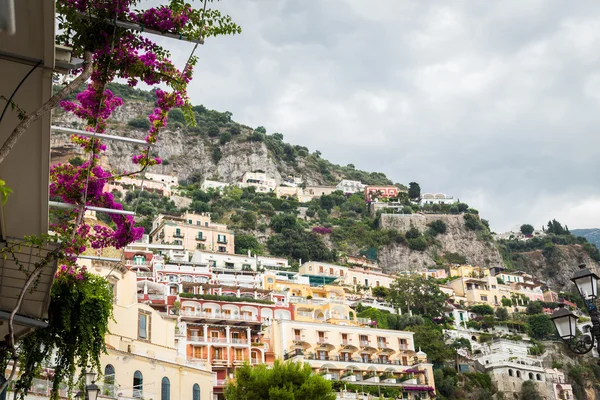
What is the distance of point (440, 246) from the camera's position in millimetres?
125688

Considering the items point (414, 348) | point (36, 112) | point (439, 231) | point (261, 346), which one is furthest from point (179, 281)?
point (439, 231)

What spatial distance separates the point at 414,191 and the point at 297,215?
124 ft

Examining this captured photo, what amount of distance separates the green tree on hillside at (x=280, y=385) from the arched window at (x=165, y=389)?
261 cm

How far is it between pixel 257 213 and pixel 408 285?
128 feet

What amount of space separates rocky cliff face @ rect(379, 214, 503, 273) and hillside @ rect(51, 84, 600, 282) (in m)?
0.20

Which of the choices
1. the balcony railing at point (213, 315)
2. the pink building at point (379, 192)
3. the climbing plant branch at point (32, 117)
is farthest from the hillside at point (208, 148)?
the climbing plant branch at point (32, 117)

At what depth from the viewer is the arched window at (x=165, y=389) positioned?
29016 millimetres

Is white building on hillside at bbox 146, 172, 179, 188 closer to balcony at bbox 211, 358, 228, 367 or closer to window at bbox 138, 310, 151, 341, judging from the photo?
balcony at bbox 211, 358, 228, 367

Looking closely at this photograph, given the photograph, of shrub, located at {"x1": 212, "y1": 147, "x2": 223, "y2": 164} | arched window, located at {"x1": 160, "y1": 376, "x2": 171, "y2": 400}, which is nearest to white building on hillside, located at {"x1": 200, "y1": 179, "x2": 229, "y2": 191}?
shrub, located at {"x1": 212, "y1": 147, "x2": 223, "y2": 164}

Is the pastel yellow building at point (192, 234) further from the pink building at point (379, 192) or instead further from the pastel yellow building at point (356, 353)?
the pink building at point (379, 192)

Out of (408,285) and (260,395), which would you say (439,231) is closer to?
(408,285)

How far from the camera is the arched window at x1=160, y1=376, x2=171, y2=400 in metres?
29.0

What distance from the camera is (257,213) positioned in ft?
369

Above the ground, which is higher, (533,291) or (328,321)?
(533,291)
